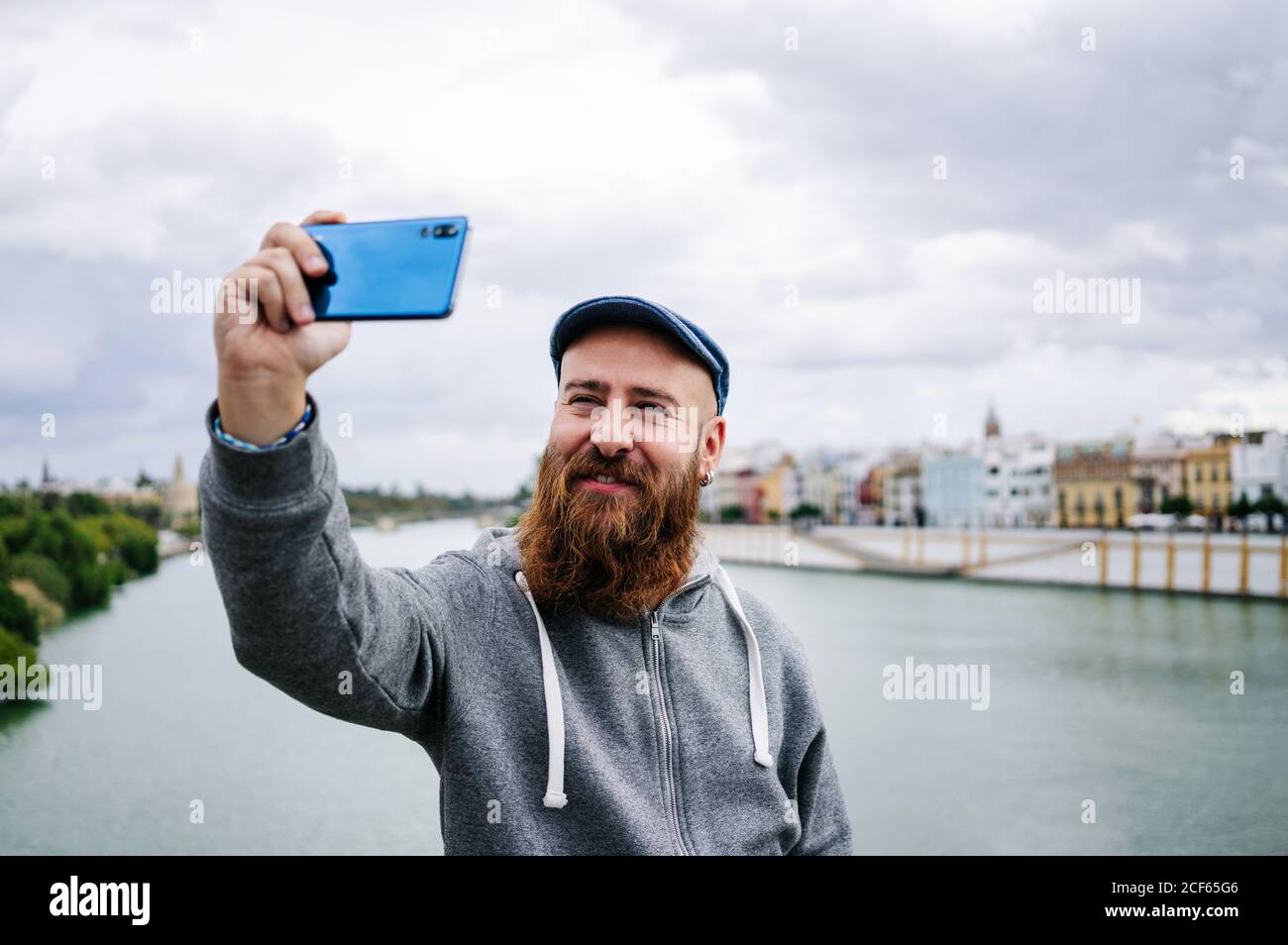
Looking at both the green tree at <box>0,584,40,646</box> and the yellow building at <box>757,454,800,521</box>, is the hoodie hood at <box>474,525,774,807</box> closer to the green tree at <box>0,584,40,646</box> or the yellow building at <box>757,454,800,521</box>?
the green tree at <box>0,584,40,646</box>

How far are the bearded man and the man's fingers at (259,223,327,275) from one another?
0.14 meters

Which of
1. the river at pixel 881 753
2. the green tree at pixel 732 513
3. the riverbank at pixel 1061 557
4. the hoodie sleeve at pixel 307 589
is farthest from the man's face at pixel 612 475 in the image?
the green tree at pixel 732 513

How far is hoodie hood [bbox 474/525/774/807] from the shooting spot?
92cm

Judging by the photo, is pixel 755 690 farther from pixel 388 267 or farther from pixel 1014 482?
pixel 1014 482

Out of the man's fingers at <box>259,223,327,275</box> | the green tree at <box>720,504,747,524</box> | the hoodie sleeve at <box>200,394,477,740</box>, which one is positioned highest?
the man's fingers at <box>259,223,327,275</box>

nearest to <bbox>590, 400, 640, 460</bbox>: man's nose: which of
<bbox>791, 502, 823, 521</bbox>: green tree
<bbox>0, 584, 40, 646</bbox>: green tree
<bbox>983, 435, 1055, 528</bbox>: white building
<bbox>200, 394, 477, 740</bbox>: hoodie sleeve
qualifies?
<bbox>200, 394, 477, 740</bbox>: hoodie sleeve

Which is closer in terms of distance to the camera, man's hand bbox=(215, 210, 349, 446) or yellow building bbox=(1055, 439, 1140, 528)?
man's hand bbox=(215, 210, 349, 446)

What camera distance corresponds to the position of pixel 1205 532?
2519cm

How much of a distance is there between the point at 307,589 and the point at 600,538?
315 mm

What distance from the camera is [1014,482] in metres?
38.7

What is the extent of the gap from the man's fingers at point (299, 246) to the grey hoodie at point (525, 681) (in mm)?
94

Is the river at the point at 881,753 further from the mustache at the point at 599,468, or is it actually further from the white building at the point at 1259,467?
the white building at the point at 1259,467

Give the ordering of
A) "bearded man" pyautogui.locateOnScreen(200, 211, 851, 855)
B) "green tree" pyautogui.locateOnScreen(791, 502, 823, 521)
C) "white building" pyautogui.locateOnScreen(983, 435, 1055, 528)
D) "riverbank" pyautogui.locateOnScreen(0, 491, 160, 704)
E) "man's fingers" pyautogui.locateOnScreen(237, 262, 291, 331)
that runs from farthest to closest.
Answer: "green tree" pyautogui.locateOnScreen(791, 502, 823, 521)
"white building" pyautogui.locateOnScreen(983, 435, 1055, 528)
"riverbank" pyautogui.locateOnScreen(0, 491, 160, 704)
"bearded man" pyautogui.locateOnScreen(200, 211, 851, 855)
"man's fingers" pyautogui.locateOnScreen(237, 262, 291, 331)
